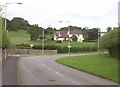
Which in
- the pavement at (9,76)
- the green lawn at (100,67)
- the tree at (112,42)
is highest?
the tree at (112,42)

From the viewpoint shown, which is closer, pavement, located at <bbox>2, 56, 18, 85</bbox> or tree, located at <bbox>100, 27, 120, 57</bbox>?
pavement, located at <bbox>2, 56, 18, 85</bbox>

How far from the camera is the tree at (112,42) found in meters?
62.6

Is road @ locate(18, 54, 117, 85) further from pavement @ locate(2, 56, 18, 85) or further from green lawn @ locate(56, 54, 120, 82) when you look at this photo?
green lawn @ locate(56, 54, 120, 82)

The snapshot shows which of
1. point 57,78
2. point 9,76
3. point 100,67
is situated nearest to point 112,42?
point 100,67

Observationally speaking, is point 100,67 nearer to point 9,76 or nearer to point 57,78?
point 57,78

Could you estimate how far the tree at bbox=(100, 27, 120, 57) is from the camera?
6265 centimetres

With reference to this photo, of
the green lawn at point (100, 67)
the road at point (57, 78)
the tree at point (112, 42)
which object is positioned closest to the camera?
the road at point (57, 78)

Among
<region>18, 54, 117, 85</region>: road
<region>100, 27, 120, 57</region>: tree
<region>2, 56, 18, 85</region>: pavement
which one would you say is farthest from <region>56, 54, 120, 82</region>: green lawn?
<region>100, 27, 120, 57</region>: tree

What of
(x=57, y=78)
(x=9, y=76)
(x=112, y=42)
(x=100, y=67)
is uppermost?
(x=112, y=42)

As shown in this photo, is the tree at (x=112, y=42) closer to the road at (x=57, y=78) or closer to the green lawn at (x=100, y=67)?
the green lawn at (x=100, y=67)

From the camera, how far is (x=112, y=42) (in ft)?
217

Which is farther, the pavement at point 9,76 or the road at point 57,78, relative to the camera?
the road at point 57,78

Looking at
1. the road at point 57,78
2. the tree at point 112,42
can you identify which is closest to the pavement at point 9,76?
the road at point 57,78

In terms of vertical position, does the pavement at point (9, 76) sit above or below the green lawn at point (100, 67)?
above
